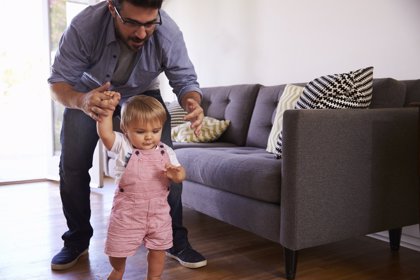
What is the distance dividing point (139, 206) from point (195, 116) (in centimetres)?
36

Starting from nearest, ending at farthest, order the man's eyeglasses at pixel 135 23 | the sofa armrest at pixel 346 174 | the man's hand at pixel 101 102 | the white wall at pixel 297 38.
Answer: the man's hand at pixel 101 102
the man's eyeglasses at pixel 135 23
the sofa armrest at pixel 346 174
the white wall at pixel 297 38

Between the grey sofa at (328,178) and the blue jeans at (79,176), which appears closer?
the grey sofa at (328,178)

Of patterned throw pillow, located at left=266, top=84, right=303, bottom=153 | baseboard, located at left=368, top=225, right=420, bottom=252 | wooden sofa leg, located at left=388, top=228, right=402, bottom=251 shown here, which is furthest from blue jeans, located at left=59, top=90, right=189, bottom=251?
baseboard, located at left=368, top=225, right=420, bottom=252

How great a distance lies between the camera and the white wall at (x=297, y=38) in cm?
205

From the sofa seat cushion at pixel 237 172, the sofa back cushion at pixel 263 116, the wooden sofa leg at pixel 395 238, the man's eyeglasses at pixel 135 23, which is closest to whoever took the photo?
the man's eyeglasses at pixel 135 23

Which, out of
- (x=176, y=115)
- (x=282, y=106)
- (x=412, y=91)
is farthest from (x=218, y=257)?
(x=176, y=115)

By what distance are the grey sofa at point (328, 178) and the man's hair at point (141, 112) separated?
18.0 inches

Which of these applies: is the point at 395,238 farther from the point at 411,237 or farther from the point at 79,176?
the point at 79,176

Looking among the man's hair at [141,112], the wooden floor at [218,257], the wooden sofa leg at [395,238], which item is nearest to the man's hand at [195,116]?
the man's hair at [141,112]

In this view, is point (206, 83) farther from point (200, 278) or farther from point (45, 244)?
point (200, 278)

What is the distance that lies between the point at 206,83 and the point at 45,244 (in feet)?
6.54

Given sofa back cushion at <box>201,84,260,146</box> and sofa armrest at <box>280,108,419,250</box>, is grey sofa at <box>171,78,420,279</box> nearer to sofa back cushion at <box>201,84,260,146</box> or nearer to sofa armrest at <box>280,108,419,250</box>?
sofa armrest at <box>280,108,419,250</box>

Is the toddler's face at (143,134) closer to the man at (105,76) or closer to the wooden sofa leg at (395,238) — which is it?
the man at (105,76)

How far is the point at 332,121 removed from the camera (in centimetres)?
150
